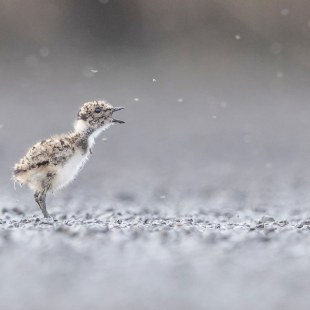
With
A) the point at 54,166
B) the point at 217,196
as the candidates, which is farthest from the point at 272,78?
the point at 54,166

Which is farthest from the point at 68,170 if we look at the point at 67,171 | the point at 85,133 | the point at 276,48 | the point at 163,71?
the point at 276,48

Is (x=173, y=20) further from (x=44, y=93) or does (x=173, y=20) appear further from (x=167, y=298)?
(x=167, y=298)

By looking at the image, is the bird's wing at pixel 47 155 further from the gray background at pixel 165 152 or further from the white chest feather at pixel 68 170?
the gray background at pixel 165 152

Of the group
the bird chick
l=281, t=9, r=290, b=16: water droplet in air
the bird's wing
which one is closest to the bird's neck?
the bird chick

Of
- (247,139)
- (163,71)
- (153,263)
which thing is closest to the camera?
(153,263)

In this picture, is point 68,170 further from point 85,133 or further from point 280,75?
point 280,75

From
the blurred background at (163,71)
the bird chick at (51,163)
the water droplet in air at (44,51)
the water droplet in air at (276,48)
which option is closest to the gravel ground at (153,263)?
the bird chick at (51,163)

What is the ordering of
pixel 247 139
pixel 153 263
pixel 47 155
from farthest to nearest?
pixel 247 139, pixel 47 155, pixel 153 263
